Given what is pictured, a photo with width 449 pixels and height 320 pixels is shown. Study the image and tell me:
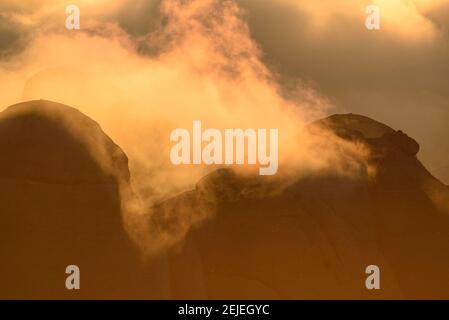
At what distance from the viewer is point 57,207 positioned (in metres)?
13.9

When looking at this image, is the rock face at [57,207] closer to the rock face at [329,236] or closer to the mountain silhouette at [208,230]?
the mountain silhouette at [208,230]

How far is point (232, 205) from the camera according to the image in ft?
47.4

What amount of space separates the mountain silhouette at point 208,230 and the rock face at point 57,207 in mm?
17

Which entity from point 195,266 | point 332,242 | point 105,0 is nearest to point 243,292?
point 195,266

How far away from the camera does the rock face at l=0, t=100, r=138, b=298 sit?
13.7 metres

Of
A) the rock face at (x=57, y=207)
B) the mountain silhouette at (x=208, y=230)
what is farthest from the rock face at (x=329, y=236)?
the rock face at (x=57, y=207)

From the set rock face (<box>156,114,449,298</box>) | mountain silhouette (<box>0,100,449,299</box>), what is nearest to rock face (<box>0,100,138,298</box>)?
mountain silhouette (<box>0,100,449,299</box>)

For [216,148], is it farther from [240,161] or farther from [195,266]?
[195,266]

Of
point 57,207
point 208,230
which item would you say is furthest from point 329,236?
point 57,207

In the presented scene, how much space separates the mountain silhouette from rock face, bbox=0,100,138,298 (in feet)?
0.06

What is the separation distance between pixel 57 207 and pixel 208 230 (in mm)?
2531

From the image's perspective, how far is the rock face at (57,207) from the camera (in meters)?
13.7

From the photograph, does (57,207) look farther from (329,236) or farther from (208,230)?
(329,236)

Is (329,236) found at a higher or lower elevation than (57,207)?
lower
